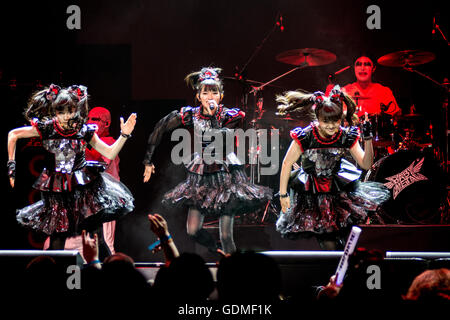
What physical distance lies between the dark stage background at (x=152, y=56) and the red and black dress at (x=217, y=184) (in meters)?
1.48

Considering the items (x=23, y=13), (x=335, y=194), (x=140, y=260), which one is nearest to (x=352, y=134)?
(x=335, y=194)

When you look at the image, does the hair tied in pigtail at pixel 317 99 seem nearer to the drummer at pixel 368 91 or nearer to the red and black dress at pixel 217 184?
the red and black dress at pixel 217 184

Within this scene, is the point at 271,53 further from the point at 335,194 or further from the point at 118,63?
the point at 335,194

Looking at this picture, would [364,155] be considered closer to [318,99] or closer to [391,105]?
[318,99]

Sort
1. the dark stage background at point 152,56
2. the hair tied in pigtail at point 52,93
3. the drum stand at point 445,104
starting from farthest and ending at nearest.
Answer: the drum stand at point 445,104 < the dark stage background at point 152,56 < the hair tied in pigtail at point 52,93

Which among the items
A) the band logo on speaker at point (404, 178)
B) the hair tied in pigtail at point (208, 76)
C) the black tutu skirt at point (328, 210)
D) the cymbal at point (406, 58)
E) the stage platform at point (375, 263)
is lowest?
the stage platform at point (375, 263)

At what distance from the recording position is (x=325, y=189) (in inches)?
201

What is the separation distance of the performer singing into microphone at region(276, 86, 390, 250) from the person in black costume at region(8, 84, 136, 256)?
168 cm

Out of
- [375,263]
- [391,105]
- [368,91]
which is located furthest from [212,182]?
[391,105]

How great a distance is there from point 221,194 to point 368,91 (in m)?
3.21

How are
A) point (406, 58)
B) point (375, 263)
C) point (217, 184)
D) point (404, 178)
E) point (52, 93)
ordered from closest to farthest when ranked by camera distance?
1. point (375, 263)
2. point (52, 93)
3. point (217, 184)
4. point (404, 178)
5. point (406, 58)

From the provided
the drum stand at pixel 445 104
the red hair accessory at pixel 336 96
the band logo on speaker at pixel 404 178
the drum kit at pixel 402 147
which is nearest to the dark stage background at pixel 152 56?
the drum stand at pixel 445 104

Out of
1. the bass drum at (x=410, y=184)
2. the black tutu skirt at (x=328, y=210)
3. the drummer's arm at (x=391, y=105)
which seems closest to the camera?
the black tutu skirt at (x=328, y=210)

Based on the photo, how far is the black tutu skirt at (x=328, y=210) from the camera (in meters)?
5.02
